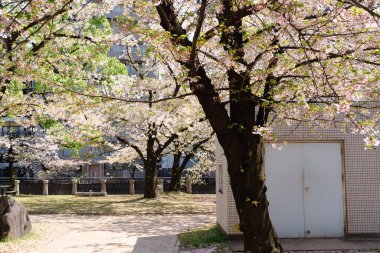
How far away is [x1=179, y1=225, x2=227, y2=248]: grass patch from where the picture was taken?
34.2 feet

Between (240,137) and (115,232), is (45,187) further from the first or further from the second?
(240,137)

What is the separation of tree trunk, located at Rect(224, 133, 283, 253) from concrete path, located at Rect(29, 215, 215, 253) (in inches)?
148

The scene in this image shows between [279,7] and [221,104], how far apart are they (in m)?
1.90

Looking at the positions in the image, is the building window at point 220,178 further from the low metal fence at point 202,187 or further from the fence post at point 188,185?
the low metal fence at point 202,187

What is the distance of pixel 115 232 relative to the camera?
13062 millimetres

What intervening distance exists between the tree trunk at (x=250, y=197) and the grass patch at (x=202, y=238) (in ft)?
12.3

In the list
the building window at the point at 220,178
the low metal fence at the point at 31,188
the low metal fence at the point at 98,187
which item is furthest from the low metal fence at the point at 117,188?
the building window at the point at 220,178

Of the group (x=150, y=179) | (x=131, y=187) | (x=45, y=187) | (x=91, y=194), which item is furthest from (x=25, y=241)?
(x=45, y=187)

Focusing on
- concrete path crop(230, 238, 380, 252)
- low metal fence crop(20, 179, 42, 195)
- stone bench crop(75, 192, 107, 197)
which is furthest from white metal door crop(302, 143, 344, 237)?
low metal fence crop(20, 179, 42, 195)

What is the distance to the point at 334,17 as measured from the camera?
6.12 metres

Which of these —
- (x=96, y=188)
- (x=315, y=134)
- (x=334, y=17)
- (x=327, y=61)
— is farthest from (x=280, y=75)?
(x=96, y=188)

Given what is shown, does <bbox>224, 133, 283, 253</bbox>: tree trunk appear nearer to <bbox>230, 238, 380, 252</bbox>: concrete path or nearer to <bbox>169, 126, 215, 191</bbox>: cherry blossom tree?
<bbox>230, 238, 380, 252</bbox>: concrete path

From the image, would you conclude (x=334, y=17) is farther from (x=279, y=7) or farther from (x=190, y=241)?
(x=190, y=241)

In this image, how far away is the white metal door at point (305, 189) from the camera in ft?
34.8
